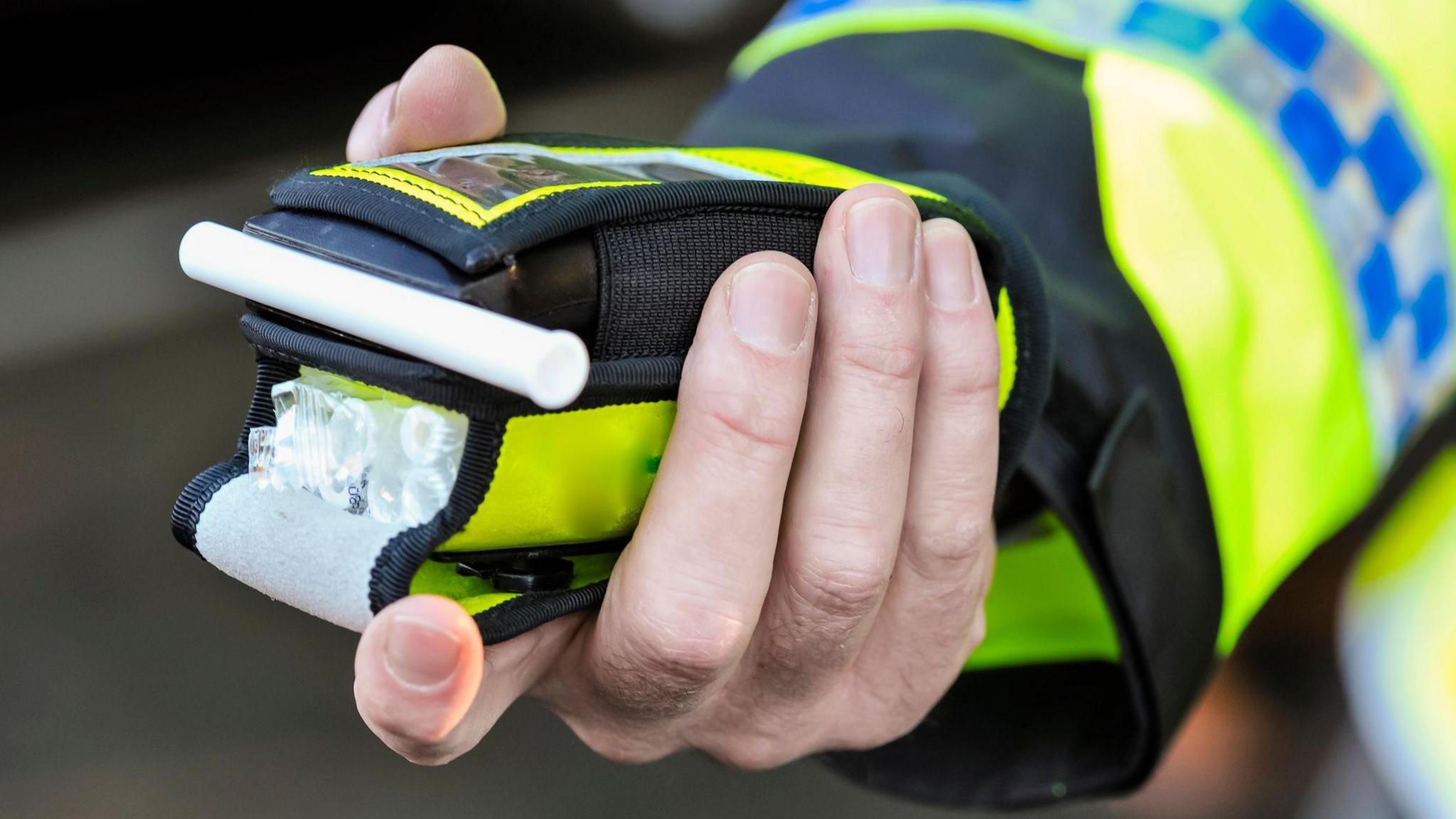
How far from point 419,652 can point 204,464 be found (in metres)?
1.09

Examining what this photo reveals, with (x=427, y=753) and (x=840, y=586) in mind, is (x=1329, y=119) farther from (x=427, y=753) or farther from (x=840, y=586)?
(x=427, y=753)

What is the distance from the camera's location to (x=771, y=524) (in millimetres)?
408

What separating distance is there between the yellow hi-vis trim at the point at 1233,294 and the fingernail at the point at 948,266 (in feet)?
0.55

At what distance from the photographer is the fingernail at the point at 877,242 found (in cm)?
40

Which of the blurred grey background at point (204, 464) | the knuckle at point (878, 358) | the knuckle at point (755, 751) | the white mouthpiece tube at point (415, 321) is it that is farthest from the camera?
the blurred grey background at point (204, 464)

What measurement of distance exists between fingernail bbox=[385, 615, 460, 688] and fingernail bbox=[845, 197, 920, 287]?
0.56ft

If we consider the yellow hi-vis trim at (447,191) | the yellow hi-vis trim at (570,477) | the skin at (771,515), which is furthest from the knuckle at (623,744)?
the yellow hi-vis trim at (447,191)

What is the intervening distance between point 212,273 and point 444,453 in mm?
90

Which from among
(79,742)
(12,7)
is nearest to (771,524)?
(79,742)

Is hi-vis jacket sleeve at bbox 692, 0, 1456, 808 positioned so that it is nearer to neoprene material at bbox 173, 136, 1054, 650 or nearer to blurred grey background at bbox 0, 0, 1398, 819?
neoprene material at bbox 173, 136, 1054, 650

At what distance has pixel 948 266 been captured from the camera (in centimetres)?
42

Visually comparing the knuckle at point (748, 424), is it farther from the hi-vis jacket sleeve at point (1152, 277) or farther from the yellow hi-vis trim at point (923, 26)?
the yellow hi-vis trim at point (923, 26)

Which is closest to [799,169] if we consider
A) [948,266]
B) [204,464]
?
[948,266]

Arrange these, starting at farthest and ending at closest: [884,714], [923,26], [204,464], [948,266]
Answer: [204,464], [923,26], [884,714], [948,266]
